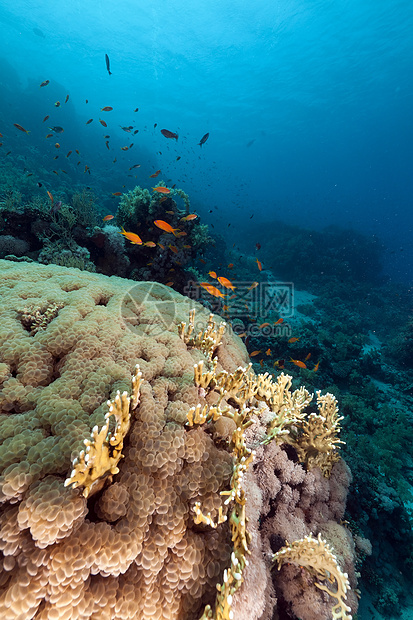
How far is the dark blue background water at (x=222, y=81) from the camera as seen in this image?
31.9 m

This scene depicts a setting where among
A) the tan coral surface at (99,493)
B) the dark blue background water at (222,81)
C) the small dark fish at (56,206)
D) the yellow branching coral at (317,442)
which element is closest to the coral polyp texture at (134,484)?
the tan coral surface at (99,493)

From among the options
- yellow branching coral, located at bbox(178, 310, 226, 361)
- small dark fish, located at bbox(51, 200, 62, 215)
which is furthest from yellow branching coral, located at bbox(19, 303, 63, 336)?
small dark fish, located at bbox(51, 200, 62, 215)

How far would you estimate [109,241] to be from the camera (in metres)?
7.45

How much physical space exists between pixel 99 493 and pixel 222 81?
71.7 meters

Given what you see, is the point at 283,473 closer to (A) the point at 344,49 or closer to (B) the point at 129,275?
(B) the point at 129,275

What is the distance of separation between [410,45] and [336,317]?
143ft

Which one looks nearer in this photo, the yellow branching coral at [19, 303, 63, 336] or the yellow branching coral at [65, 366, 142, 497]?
the yellow branching coral at [65, 366, 142, 497]

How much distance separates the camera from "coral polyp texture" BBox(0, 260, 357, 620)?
147 centimetres

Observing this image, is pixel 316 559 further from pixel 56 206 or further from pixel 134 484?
pixel 56 206

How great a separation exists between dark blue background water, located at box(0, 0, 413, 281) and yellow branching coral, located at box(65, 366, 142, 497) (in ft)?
48.3

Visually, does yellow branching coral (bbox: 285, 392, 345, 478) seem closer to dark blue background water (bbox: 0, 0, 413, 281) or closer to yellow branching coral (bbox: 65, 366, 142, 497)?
yellow branching coral (bbox: 65, 366, 142, 497)

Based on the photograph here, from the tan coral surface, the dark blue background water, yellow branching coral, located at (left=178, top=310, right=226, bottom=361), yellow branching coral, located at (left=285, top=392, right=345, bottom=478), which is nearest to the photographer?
the tan coral surface

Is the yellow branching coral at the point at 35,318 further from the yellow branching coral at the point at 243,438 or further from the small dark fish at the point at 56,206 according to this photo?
the small dark fish at the point at 56,206

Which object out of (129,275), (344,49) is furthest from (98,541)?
(344,49)
